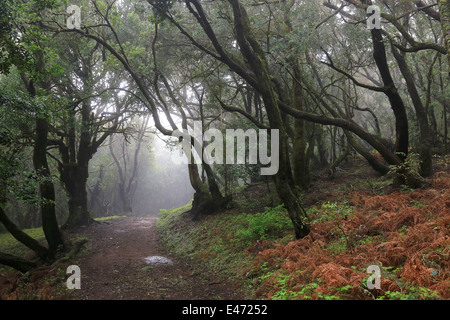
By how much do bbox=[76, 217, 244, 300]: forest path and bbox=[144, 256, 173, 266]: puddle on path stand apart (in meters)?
0.14

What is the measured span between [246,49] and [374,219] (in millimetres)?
5013

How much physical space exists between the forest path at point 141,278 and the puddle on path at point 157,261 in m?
0.14

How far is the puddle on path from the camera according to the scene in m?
9.20

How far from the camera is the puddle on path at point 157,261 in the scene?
920 cm

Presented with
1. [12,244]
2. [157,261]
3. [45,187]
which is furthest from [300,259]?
[12,244]

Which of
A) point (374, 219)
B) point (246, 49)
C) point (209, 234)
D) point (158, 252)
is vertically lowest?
point (158, 252)

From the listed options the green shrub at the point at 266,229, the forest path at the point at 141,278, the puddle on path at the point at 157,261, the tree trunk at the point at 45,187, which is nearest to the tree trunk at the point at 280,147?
the green shrub at the point at 266,229

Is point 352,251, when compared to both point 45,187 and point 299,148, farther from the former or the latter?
point 45,187

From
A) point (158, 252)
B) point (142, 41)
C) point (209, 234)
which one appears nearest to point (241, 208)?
point (209, 234)

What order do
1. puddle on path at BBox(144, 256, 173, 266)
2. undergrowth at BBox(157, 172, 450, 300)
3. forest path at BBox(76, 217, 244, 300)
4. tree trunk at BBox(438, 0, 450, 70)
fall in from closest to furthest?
1. undergrowth at BBox(157, 172, 450, 300)
2. tree trunk at BBox(438, 0, 450, 70)
3. forest path at BBox(76, 217, 244, 300)
4. puddle on path at BBox(144, 256, 173, 266)

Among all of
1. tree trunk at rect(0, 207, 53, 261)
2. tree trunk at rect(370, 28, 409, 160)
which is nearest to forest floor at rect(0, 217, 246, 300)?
tree trunk at rect(0, 207, 53, 261)

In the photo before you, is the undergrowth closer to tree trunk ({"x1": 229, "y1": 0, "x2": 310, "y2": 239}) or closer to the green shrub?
the green shrub
